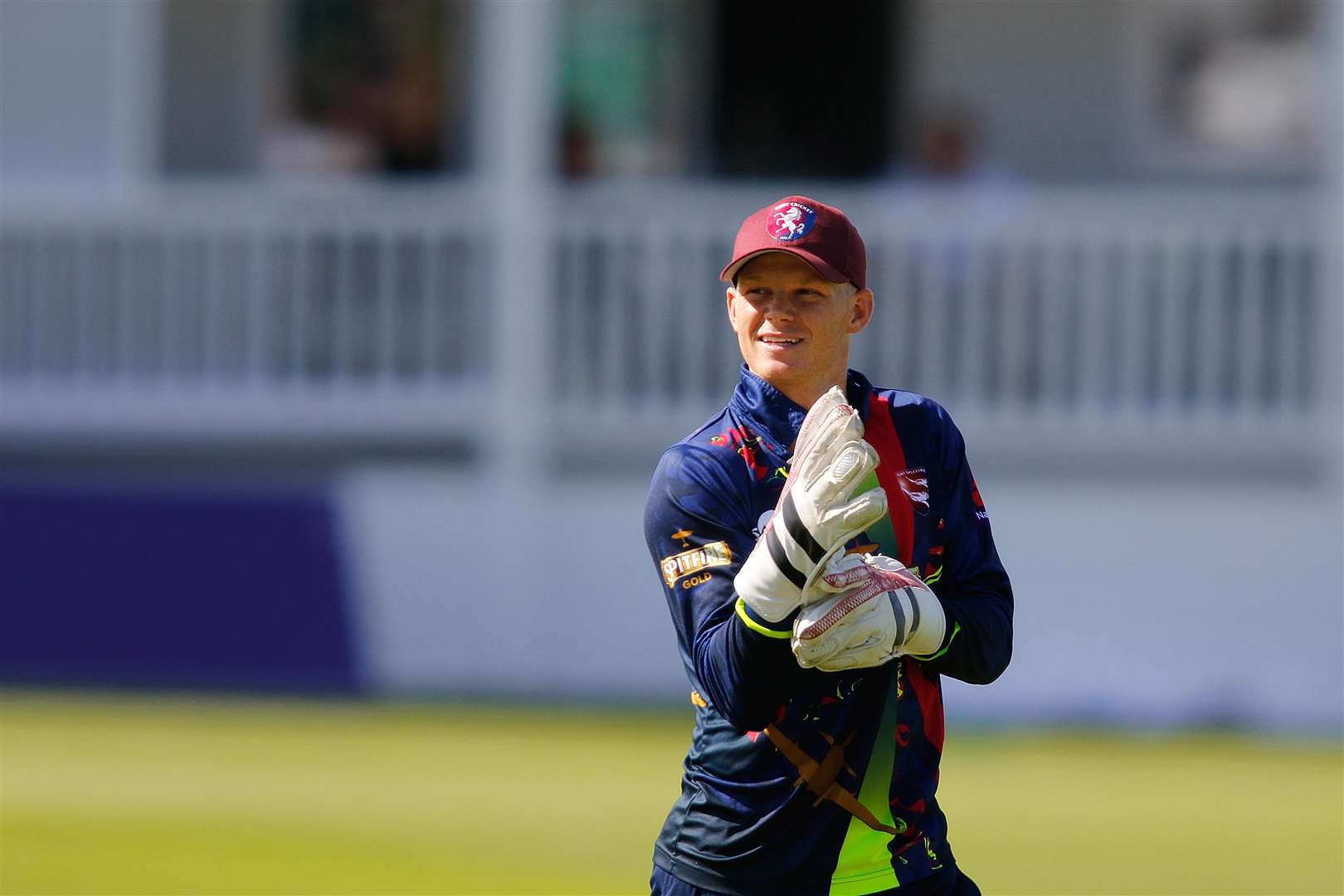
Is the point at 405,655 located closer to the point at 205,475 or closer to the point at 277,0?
the point at 205,475

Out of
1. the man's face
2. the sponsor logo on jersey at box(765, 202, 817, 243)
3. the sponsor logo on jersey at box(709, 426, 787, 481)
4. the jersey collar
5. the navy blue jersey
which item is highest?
the sponsor logo on jersey at box(765, 202, 817, 243)

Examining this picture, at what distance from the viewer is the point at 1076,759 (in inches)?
424

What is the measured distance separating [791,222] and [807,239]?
1.8 inches

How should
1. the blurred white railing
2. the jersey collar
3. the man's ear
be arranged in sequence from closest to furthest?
the jersey collar < the man's ear < the blurred white railing

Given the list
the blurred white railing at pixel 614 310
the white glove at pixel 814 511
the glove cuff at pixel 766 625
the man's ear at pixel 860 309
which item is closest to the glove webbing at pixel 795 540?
the white glove at pixel 814 511

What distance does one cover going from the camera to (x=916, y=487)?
3721 mm

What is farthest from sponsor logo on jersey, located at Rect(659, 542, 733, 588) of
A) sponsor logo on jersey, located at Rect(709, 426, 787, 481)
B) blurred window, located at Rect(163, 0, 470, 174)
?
blurred window, located at Rect(163, 0, 470, 174)

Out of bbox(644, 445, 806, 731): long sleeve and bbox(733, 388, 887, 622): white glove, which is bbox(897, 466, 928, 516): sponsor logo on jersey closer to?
bbox(644, 445, 806, 731): long sleeve

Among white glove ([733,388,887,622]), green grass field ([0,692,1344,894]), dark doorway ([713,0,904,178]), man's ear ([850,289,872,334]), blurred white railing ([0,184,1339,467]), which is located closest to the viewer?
white glove ([733,388,887,622])

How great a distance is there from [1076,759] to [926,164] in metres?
4.21

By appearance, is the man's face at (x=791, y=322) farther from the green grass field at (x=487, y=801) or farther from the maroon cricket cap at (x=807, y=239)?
the green grass field at (x=487, y=801)

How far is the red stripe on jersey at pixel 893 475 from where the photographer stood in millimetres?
3668

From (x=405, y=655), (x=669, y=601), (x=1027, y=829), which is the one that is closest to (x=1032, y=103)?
(x=405, y=655)

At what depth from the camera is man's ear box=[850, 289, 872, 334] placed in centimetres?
375
